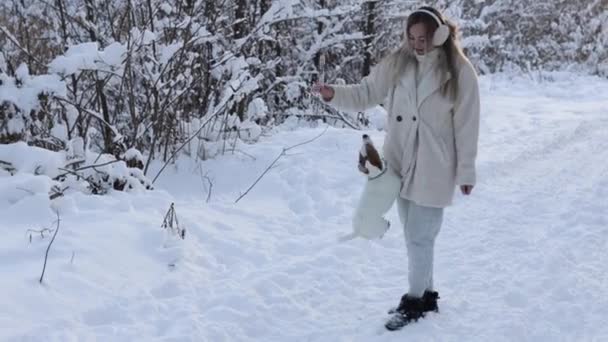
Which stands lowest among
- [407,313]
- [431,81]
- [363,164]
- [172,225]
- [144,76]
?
[407,313]

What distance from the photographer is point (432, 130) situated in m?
3.11

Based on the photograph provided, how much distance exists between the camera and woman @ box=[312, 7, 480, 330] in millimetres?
3043

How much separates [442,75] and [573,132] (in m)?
4.96

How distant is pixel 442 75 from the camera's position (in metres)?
3.05

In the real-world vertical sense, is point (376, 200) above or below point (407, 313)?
above

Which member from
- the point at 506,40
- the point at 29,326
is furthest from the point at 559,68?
the point at 29,326

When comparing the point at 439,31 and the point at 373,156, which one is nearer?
the point at 439,31

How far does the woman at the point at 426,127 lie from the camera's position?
3.04 m

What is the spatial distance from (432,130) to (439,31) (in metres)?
0.47

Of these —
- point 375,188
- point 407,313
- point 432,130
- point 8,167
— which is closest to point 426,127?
point 432,130

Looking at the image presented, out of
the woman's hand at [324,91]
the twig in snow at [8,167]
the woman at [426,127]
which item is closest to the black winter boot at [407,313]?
Result: the woman at [426,127]

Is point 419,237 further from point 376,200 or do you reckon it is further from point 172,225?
point 172,225

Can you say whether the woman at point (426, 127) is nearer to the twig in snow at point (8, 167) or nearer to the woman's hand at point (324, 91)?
the woman's hand at point (324, 91)

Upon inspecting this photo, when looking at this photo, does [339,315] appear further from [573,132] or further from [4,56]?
[573,132]
